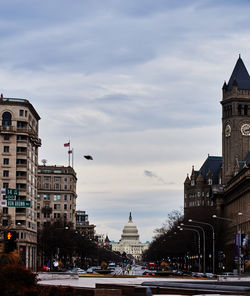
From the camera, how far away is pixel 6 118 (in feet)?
497

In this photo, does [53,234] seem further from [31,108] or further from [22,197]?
[31,108]

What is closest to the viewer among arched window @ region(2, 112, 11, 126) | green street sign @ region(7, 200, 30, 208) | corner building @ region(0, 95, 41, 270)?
green street sign @ region(7, 200, 30, 208)

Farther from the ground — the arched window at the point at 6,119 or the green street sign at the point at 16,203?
the arched window at the point at 6,119

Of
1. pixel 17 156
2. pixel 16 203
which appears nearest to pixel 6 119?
pixel 17 156

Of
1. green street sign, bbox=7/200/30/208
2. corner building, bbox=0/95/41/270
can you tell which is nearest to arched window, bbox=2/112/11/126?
corner building, bbox=0/95/41/270

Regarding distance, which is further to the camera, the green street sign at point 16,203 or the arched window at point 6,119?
the arched window at point 6,119

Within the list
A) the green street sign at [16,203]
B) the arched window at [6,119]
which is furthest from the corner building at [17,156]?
the green street sign at [16,203]

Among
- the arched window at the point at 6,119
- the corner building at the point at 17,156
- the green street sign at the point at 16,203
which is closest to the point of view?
the green street sign at the point at 16,203

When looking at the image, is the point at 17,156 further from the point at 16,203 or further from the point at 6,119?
the point at 16,203

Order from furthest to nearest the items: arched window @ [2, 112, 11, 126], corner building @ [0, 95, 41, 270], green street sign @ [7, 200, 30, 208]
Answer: arched window @ [2, 112, 11, 126]
corner building @ [0, 95, 41, 270]
green street sign @ [7, 200, 30, 208]

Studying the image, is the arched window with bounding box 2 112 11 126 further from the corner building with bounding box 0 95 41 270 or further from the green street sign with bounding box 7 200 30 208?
the green street sign with bounding box 7 200 30 208

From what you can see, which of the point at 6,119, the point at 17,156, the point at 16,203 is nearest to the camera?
the point at 16,203

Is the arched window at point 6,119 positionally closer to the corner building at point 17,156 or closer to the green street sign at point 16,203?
the corner building at point 17,156

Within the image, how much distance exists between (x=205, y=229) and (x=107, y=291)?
14023cm
